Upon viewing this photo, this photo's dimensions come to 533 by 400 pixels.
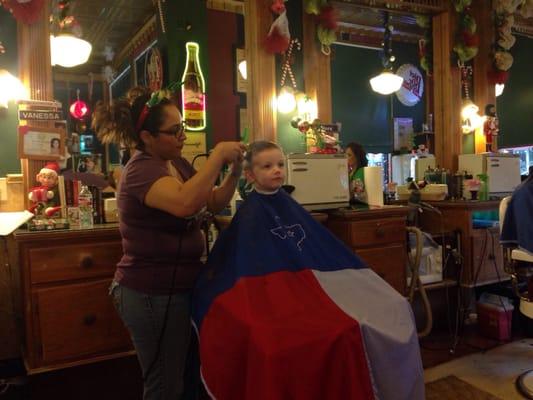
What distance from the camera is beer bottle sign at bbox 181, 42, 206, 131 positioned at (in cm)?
281

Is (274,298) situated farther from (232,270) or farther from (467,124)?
(467,124)

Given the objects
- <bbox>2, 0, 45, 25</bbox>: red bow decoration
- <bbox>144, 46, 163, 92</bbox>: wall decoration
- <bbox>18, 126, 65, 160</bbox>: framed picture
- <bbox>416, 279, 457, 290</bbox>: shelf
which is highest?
<bbox>2, 0, 45, 25</bbox>: red bow decoration

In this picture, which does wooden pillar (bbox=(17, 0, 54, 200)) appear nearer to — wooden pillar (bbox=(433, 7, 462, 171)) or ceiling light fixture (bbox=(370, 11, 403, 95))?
ceiling light fixture (bbox=(370, 11, 403, 95))

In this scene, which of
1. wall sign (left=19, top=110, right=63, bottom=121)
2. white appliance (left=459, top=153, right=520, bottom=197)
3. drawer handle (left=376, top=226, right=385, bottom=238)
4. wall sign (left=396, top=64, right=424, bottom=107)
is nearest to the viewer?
wall sign (left=19, top=110, right=63, bottom=121)

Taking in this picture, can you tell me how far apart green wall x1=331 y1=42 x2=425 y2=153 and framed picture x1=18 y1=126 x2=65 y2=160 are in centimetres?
278

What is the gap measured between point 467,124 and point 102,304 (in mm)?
3367

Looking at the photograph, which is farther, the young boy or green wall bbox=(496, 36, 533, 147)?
green wall bbox=(496, 36, 533, 147)

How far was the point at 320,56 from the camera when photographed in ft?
10.8

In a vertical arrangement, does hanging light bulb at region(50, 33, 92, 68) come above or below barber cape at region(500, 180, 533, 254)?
above

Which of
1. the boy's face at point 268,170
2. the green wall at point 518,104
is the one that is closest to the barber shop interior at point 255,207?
the boy's face at point 268,170

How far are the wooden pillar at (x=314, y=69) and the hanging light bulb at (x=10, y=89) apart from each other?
1.79 m

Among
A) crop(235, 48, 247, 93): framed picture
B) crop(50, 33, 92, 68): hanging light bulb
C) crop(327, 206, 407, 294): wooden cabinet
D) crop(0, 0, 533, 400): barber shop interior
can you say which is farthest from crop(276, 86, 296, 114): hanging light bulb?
crop(50, 33, 92, 68): hanging light bulb

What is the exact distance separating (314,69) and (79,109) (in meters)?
1.59

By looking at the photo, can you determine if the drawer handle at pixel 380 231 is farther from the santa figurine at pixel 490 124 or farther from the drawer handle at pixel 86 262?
the santa figurine at pixel 490 124
